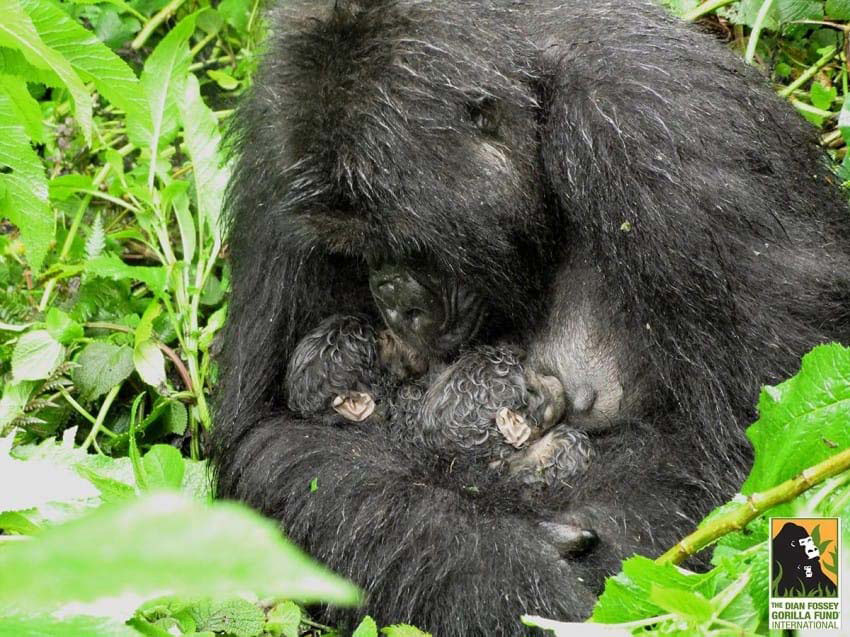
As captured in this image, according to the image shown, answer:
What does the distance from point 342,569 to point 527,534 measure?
59 cm

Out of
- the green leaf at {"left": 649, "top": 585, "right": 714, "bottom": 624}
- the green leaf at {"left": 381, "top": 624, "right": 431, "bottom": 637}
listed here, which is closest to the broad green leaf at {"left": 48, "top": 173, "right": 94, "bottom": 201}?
the green leaf at {"left": 381, "top": 624, "right": 431, "bottom": 637}

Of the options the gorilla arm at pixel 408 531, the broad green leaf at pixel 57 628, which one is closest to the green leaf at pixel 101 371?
the gorilla arm at pixel 408 531

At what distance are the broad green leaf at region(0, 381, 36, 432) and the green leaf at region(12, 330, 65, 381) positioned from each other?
1.8 inches

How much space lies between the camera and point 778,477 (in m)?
1.79

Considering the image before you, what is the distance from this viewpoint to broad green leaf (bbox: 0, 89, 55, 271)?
8.95 feet

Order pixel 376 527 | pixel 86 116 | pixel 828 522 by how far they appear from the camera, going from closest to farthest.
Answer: pixel 828 522 < pixel 86 116 < pixel 376 527

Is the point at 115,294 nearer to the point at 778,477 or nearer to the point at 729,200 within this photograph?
the point at 729,200

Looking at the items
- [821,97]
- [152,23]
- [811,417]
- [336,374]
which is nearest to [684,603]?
[811,417]

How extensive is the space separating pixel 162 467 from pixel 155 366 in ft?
4.09

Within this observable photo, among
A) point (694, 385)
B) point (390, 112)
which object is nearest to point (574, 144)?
point (390, 112)

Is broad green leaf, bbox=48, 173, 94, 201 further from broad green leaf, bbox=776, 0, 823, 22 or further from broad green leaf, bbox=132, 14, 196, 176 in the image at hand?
broad green leaf, bbox=776, 0, 823, 22

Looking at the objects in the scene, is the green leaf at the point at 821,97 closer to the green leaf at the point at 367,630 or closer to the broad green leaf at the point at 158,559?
the green leaf at the point at 367,630

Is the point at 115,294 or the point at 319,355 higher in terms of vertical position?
the point at 319,355

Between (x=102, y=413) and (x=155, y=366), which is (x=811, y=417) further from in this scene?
(x=102, y=413)
